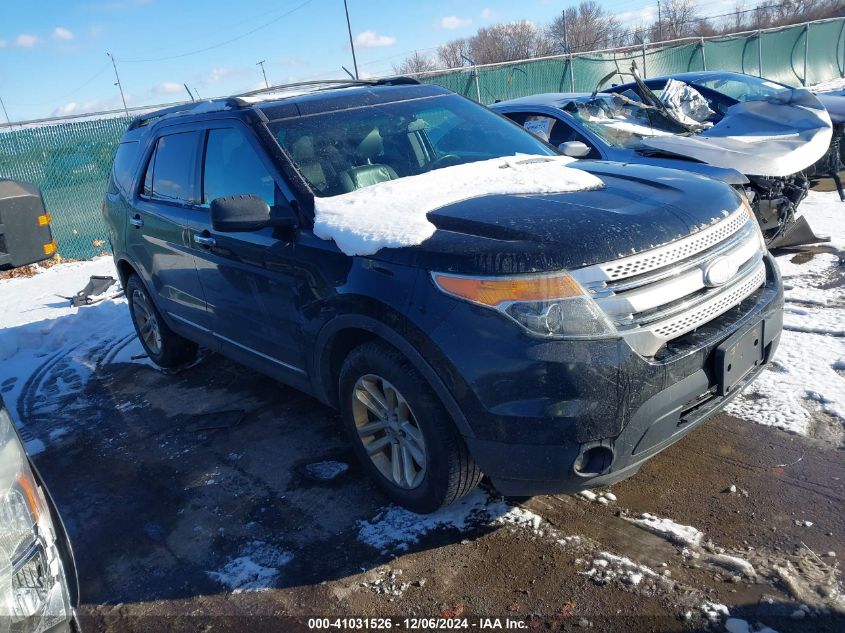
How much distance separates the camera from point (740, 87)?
28.6ft

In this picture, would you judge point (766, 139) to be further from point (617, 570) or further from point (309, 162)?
point (617, 570)

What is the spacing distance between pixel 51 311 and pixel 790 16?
6352 cm

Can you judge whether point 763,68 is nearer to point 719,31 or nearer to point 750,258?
point 750,258

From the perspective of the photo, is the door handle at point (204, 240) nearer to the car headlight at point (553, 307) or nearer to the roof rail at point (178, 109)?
the roof rail at point (178, 109)

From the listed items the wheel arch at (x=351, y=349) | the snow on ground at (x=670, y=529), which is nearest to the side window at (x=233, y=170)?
the wheel arch at (x=351, y=349)

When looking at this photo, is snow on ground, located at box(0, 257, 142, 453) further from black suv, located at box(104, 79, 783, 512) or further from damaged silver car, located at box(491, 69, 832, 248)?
damaged silver car, located at box(491, 69, 832, 248)

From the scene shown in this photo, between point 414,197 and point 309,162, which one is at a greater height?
point 309,162

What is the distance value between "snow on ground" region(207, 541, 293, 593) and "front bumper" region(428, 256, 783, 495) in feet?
3.52

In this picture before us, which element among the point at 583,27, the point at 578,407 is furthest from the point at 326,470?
the point at 583,27

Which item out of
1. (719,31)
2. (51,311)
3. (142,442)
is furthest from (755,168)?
(719,31)

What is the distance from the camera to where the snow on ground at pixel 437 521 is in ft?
9.97

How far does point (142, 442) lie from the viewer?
4434 millimetres

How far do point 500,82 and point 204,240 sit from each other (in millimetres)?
14338

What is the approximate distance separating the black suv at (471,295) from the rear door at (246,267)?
0.05 feet
